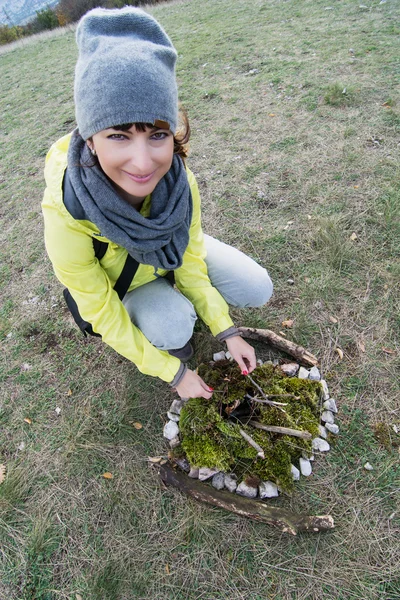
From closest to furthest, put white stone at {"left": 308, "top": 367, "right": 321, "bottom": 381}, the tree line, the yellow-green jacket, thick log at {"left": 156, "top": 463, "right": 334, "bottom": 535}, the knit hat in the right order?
the knit hat, the yellow-green jacket, thick log at {"left": 156, "top": 463, "right": 334, "bottom": 535}, white stone at {"left": 308, "top": 367, "right": 321, "bottom": 381}, the tree line

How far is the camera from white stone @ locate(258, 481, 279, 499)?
1905 millimetres

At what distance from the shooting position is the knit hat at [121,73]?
1.23 metres

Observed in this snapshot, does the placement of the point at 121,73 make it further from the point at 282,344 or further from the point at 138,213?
the point at 282,344

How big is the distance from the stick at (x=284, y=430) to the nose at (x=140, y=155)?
1.49 metres

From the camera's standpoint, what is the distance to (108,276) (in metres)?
2.00

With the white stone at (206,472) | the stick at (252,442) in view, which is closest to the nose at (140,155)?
the stick at (252,442)

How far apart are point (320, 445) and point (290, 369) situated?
1.58ft

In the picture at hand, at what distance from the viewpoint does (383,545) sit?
175 centimetres

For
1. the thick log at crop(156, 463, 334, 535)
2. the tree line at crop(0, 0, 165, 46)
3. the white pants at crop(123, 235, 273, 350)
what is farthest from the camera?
the tree line at crop(0, 0, 165, 46)

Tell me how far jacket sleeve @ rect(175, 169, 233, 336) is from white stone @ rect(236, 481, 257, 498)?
0.85m

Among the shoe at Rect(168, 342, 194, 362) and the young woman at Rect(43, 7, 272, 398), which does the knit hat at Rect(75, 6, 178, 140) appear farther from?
the shoe at Rect(168, 342, 194, 362)

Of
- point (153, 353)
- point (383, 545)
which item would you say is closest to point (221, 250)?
point (153, 353)

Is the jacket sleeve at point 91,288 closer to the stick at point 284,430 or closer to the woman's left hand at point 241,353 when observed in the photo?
the woman's left hand at point 241,353

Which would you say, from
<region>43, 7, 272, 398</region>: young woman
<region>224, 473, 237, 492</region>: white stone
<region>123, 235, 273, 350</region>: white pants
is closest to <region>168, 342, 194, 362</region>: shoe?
<region>43, 7, 272, 398</region>: young woman
